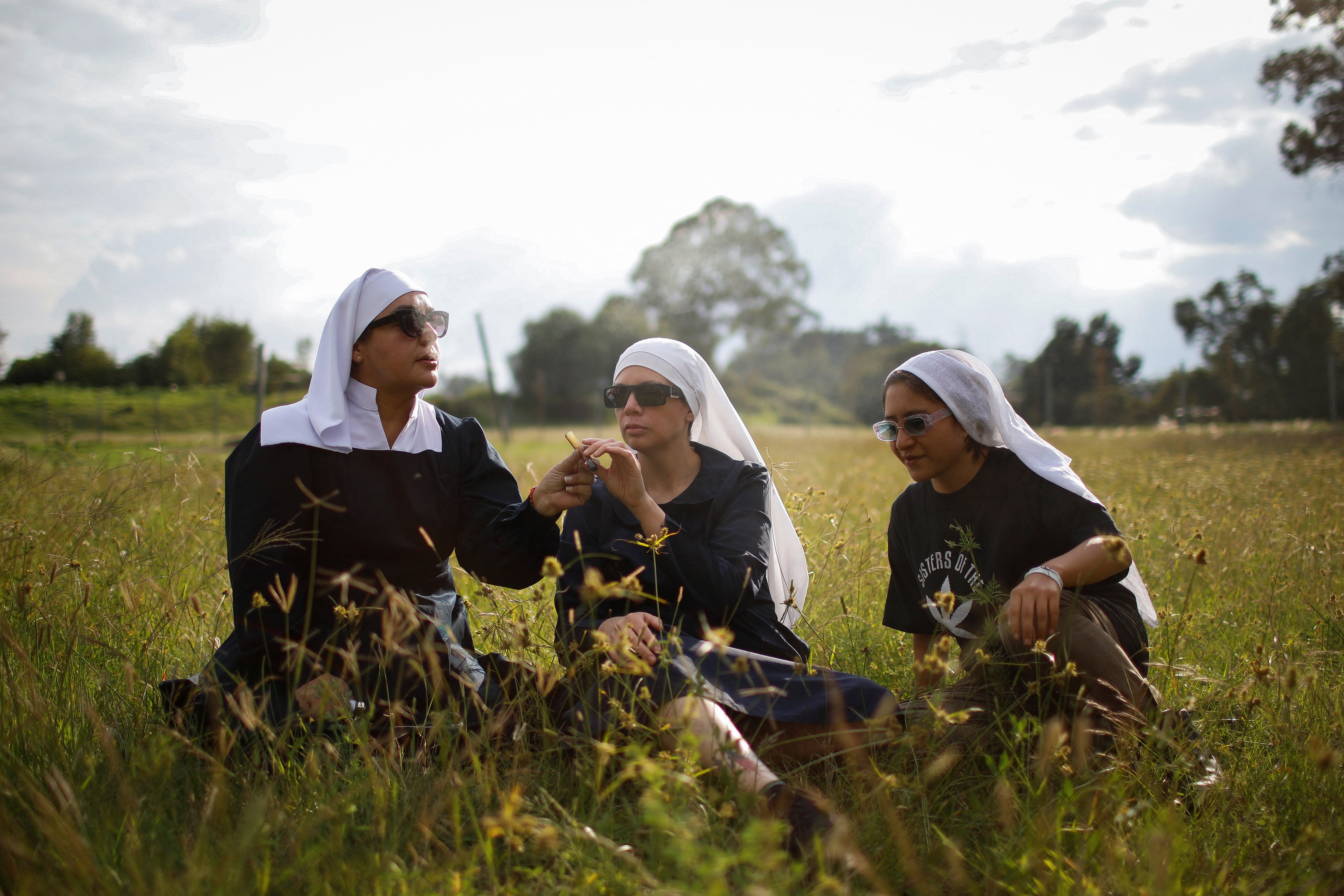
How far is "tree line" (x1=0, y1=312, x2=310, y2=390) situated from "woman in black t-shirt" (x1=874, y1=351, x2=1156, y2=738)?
2452cm

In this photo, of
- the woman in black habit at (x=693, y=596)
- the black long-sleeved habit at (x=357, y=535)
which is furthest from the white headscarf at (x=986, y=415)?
the black long-sleeved habit at (x=357, y=535)

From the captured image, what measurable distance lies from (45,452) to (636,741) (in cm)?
567

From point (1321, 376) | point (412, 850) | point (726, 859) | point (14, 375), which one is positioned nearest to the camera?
point (726, 859)

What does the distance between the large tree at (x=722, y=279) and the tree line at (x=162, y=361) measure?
1264 inches

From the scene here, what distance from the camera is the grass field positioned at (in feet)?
5.13

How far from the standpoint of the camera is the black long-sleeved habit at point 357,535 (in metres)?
2.48

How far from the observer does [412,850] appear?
1.57 metres

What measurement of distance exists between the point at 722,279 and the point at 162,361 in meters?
37.7

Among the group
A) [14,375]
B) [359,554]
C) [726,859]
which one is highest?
[14,375]

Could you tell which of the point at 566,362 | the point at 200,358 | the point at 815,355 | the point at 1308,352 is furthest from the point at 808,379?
the point at 200,358

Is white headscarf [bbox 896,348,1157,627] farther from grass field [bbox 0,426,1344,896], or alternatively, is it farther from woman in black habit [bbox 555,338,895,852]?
woman in black habit [bbox 555,338,895,852]

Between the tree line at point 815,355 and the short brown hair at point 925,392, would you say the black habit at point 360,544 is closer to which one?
the short brown hair at point 925,392

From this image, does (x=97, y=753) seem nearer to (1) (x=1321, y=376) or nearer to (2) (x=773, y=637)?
(2) (x=773, y=637)

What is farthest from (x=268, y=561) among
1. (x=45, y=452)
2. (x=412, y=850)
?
(x=45, y=452)
